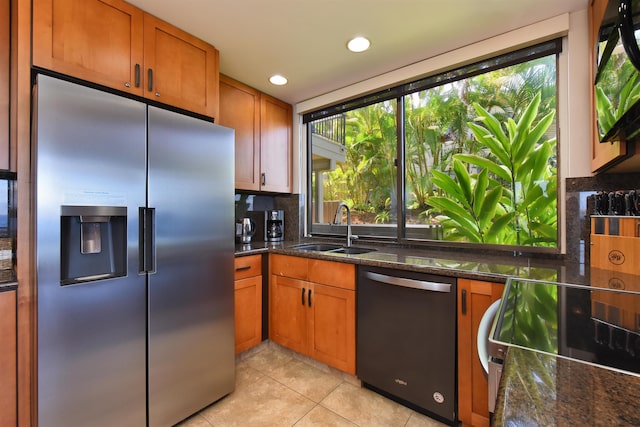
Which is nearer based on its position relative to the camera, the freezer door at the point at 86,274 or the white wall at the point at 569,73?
the freezer door at the point at 86,274

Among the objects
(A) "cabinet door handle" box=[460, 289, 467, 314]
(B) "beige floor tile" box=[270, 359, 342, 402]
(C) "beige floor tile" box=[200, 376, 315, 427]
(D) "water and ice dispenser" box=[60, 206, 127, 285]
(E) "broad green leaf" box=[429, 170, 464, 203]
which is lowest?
(B) "beige floor tile" box=[270, 359, 342, 402]

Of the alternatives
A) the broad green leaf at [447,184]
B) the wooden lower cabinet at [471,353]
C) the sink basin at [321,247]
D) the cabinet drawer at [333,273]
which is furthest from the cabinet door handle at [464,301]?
the sink basin at [321,247]

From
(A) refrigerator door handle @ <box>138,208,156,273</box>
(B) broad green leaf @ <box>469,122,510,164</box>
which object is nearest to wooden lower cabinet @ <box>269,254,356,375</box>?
(A) refrigerator door handle @ <box>138,208,156,273</box>

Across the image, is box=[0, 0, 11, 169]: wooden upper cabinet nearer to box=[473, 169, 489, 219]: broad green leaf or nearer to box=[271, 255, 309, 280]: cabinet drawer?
box=[271, 255, 309, 280]: cabinet drawer

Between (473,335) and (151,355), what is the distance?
1.70 meters

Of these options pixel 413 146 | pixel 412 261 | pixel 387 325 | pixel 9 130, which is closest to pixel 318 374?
pixel 387 325

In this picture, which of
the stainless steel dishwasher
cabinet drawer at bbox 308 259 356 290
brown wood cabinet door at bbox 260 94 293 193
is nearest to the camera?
the stainless steel dishwasher

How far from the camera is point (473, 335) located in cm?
144

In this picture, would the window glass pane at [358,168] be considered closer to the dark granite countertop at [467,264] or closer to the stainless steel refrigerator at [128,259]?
the dark granite countertop at [467,264]

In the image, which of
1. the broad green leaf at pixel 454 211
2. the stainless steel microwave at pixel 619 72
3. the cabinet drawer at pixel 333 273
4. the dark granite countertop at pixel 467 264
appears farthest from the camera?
the broad green leaf at pixel 454 211

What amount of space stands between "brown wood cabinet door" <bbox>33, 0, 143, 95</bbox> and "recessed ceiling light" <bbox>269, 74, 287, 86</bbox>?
3.45 feet

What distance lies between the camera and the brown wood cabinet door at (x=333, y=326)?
1.92 m

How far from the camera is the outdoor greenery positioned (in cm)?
184

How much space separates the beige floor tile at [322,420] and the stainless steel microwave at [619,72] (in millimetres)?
1871
